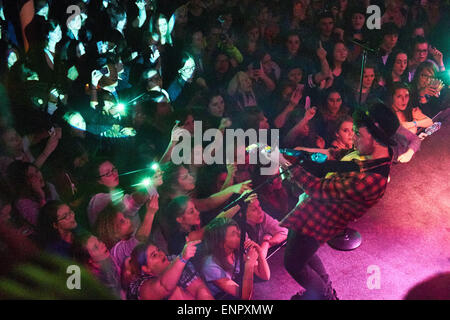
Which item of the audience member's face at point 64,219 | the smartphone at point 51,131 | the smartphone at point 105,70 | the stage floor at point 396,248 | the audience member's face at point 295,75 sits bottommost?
the stage floor at point 396,248

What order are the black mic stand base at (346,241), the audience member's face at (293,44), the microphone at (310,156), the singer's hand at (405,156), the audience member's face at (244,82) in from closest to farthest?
the microphone at (310,156) < the black mic stand base at (346,241) < the singer's hand at (405,156) < the audience member's face at (244,82) < the audience member's face at (293,44)

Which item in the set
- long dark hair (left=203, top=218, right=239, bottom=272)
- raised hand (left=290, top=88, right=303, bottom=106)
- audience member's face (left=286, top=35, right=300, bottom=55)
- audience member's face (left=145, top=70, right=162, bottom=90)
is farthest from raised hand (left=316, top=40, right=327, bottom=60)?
long dark hair (left=203, top=218, right=239, bottom=272)

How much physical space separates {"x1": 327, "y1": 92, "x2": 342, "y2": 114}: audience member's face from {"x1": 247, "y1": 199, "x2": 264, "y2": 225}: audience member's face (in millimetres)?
1849

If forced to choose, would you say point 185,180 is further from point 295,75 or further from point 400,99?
point 400,99

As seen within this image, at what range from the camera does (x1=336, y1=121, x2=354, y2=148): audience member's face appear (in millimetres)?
4750

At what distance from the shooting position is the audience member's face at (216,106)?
4.65 metres

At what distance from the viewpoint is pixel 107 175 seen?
11.9 feet

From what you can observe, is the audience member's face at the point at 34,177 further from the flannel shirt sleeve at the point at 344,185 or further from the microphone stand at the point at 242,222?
the flannel shirt sleeve at the point at 344,185

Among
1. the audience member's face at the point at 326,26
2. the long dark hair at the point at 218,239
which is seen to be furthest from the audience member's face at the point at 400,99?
the long dark hair at the point at 218,239

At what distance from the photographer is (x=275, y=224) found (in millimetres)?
3982

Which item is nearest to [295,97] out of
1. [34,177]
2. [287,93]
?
[287,93]

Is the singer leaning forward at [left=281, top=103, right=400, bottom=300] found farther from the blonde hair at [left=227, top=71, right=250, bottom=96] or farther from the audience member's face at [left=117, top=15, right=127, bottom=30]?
the audience member's face at [left=117, top=15, right=127, bottom=30]

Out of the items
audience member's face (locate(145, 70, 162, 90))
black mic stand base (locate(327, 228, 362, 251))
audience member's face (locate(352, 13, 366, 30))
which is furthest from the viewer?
audience member's face (locate(352, 13, 366, 30))

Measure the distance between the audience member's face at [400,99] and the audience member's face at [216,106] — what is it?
2.44 m
